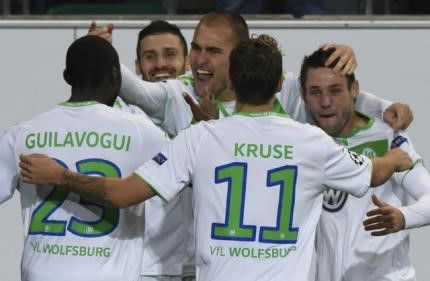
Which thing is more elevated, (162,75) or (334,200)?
(162,75)

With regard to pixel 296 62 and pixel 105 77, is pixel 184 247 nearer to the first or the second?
pixel 105 77

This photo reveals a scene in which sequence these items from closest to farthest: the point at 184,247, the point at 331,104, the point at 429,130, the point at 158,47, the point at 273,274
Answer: the point at 273,274, the point at 331,104, the point at 184,247, the point at 158,47, the point at 429,130

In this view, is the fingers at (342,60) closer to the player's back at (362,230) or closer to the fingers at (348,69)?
the fingers at (348,69)

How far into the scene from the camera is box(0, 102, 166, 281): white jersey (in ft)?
20.7

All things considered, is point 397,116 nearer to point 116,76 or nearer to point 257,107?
point 257,107

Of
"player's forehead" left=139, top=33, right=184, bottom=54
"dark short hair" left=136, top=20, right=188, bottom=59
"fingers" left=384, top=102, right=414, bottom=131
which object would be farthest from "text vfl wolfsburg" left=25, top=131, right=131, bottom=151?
"dark short hair" left=136, top=20, right=188, bottom=59

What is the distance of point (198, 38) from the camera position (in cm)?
726

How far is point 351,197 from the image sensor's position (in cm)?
706

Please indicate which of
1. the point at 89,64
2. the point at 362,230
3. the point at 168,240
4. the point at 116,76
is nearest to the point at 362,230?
the point at 362,230

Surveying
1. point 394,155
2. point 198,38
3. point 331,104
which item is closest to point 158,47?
point 198,38

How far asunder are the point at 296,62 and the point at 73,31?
142 cm

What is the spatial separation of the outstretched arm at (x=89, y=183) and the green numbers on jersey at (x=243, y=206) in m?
0.33

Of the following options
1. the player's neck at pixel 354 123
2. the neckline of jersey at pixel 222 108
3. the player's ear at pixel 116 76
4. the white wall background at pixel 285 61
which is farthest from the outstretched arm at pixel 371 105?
the white wall background at pixel 285 61

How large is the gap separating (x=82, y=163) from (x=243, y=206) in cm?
74
